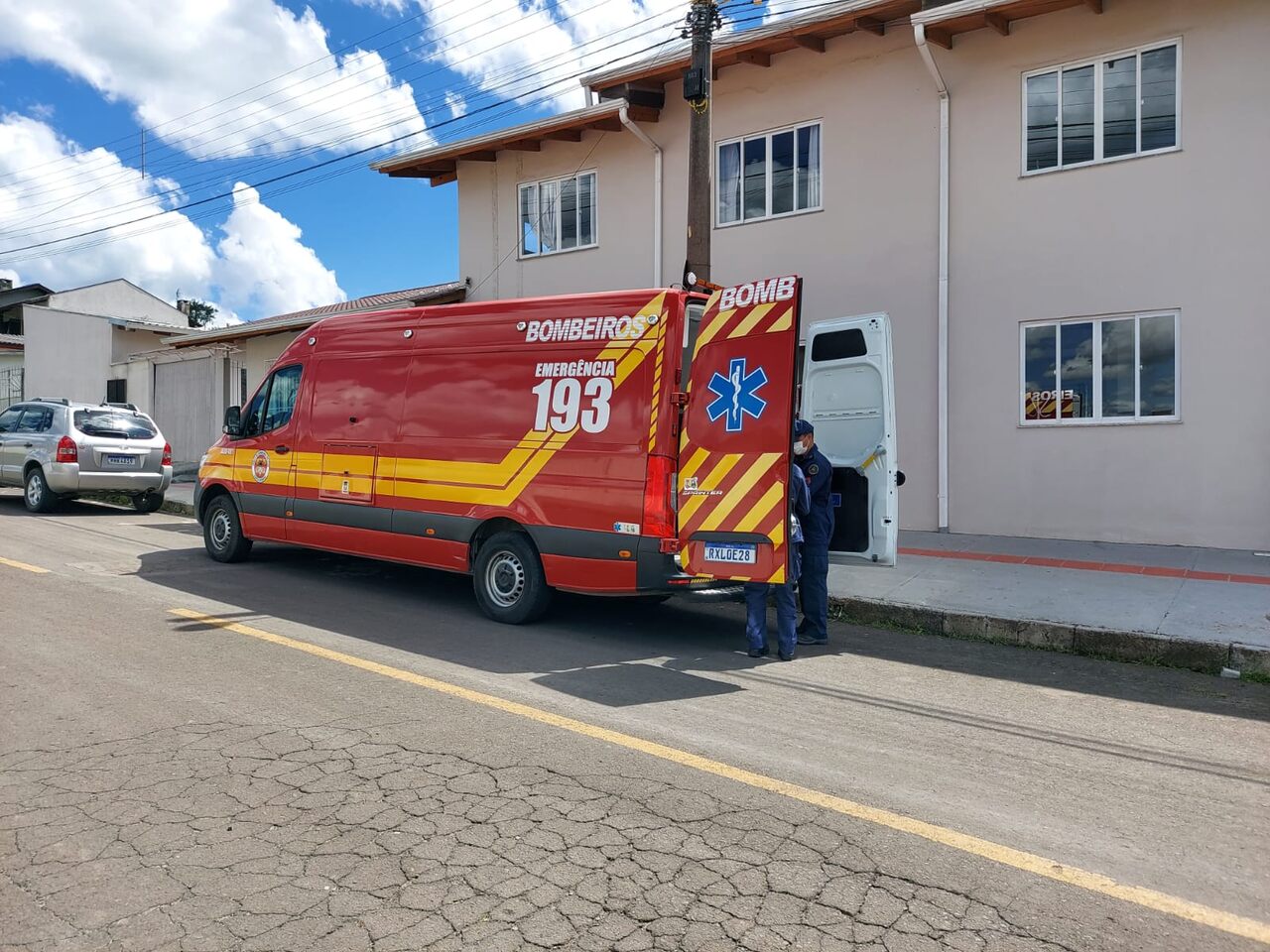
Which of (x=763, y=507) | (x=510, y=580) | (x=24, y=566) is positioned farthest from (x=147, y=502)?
(x=763, y=507)

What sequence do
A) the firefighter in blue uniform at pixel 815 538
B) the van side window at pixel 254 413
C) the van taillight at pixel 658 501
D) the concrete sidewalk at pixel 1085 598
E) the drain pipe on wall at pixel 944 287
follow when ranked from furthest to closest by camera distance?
the drain pipe on wall at pixel 944 287, the van side window at pixel 254 413, the firefighter in blue uniform at pixel 815 538, the concrete sidewalk at pixel 1085 598, the van taillight at pixel 658 501

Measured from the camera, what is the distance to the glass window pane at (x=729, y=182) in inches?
543

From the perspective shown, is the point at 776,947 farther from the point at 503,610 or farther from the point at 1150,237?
the point at 1150,237

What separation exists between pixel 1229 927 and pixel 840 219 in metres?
11.0

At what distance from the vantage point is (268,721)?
476 cm

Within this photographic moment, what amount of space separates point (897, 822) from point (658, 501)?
3.23m

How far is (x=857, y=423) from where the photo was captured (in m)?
8.13

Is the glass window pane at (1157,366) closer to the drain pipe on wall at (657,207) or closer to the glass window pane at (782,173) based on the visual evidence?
the glass window pane at (782,173)

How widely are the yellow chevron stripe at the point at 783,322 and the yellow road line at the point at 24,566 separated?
734 centimetres

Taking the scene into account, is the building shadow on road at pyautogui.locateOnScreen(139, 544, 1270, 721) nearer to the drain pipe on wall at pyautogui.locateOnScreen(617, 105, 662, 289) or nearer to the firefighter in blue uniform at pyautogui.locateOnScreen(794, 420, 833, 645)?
the firefighter in blue uniform at pyautogui.locateOnScreen(794, 420, 833, 645)

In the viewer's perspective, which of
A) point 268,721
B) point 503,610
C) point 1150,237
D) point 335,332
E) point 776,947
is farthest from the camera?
point 1150,237

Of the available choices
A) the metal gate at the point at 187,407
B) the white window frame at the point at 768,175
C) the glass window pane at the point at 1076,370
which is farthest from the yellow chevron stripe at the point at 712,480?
the metal gate at the point at 187,407

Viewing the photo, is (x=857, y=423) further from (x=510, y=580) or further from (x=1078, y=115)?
(x=1078, y=115)

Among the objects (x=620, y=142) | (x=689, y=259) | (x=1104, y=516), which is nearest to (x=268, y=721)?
(x=689, y=259)
